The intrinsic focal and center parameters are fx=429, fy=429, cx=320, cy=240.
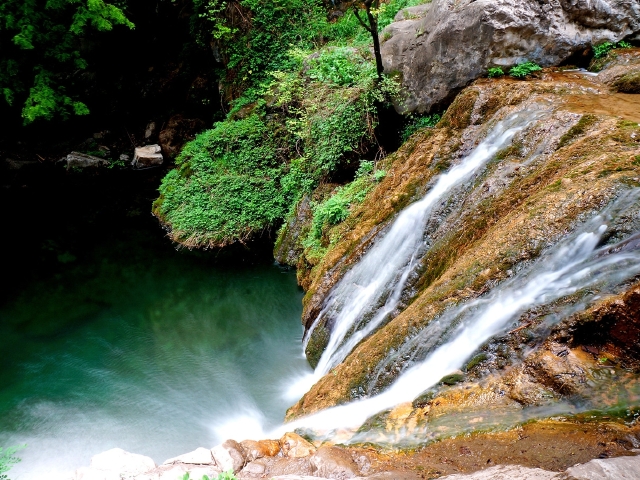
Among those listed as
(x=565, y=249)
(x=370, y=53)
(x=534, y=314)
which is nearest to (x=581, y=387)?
(x=534, y=314)

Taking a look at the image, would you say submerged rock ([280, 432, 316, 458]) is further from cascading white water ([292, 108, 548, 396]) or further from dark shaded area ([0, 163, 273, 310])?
dark shaded area ([0, 163, 273, 310])

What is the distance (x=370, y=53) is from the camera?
9.27 meters

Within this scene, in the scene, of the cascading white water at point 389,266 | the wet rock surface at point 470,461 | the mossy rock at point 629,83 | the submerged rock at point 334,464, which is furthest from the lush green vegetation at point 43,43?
the submerged rock at point 334,464

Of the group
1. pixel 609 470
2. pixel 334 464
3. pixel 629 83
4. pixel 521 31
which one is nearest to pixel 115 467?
pixel 334 464

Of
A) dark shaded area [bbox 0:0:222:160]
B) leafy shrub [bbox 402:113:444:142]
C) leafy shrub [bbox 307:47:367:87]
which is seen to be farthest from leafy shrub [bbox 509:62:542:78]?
dark shaded area [bbox 0:0:222:160]

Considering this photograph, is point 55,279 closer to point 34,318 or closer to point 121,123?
point 34,318

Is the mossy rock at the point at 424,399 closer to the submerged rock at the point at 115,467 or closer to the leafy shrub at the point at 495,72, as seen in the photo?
the submerged rock at the point at 115,467

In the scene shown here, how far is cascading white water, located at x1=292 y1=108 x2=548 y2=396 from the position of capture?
18.2 feet

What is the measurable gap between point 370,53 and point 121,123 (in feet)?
42.0

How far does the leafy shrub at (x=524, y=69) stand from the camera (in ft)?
21.2

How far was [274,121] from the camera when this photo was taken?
12062mm

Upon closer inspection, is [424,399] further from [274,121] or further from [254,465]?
[274,121]

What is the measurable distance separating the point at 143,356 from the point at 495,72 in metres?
7.49

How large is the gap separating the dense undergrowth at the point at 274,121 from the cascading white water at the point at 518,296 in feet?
13.8
